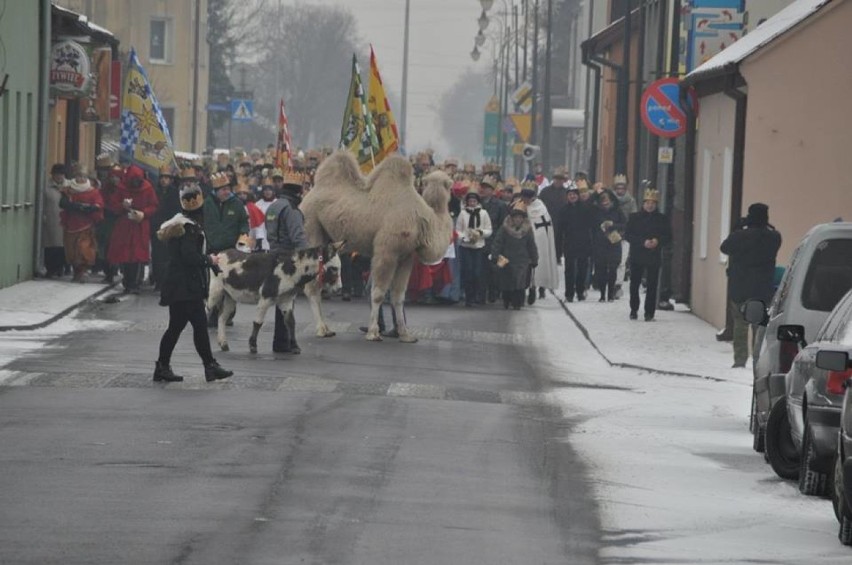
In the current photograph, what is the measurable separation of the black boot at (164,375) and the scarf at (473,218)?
1375 centimetres

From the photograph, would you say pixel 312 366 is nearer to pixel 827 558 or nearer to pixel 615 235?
pixel 827 558

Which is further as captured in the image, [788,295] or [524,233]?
[524,233]

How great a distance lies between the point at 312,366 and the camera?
68.3ft

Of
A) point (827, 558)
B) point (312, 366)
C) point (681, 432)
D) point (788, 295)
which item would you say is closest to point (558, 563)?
point (827, 558)

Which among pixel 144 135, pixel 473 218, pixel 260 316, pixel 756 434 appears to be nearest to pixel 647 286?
pixel 473 218

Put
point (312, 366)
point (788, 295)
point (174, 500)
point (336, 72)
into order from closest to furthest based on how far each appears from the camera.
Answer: point (174, 500)
point (788, 295)
point (312, 366)
point (336, 72)

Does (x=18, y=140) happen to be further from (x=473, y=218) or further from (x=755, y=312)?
(x=755, y=312)

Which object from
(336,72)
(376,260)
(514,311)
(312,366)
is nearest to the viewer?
(312,366)

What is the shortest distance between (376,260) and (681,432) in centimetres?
817

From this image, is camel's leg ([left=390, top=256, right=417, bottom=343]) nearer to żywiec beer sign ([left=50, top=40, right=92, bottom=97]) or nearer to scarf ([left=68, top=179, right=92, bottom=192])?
scarf ([left=68, top=179, right=92, bottom=192])

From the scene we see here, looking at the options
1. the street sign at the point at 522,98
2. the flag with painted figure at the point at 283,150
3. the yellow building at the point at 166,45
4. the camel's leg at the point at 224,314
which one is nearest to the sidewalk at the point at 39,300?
the camel's leg at the point at 224,314

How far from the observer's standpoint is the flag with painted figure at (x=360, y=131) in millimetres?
31250

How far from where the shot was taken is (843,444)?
36.7 feet

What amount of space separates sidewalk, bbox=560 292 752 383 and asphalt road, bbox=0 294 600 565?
163 cm
